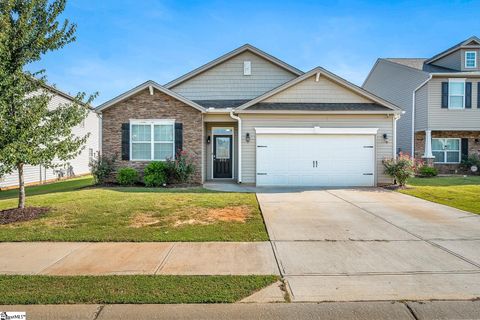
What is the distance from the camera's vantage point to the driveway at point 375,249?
363 cm

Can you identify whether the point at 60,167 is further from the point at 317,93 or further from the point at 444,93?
the point at 444,93

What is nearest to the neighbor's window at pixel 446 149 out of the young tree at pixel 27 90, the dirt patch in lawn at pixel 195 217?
the dirt patch in lawn at pixel 195 217

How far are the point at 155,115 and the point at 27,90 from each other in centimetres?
576

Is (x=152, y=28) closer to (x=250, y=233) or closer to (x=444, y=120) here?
(x=250, y=233)

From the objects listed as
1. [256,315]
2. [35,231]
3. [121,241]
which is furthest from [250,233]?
[35,231]

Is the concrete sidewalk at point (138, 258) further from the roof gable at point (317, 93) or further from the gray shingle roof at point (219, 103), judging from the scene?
the gray shingle roof at point (219, 103)

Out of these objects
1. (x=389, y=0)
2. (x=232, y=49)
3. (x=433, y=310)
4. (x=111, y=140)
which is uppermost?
(x=389, y=0)

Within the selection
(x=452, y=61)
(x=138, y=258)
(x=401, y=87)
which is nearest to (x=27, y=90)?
(x=138, y=258)

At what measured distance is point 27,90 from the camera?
7586mm

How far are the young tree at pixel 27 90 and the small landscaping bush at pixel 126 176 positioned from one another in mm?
4678

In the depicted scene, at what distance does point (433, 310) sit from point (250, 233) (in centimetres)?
334

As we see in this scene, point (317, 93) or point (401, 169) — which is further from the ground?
point (317, 93)

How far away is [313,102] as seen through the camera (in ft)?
44.1

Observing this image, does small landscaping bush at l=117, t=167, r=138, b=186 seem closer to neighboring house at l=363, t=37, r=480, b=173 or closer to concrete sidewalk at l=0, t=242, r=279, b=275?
concrete sidewalk at l=0, t=242, r=279, b=275
